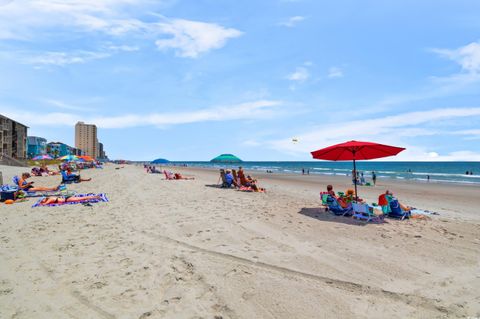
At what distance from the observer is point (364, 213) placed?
8.01 metres

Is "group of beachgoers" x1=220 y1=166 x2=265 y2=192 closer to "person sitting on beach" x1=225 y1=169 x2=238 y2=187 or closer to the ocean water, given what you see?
"person sitting on beach" x1=225 y1=169 x2=238 y2=187

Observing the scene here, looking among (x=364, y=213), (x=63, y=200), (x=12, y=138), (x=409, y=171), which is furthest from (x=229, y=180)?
(x=12, y=138)

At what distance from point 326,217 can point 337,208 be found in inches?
20.8

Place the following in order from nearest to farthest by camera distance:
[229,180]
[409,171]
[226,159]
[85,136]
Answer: [229,180]
[226,159]
[409,171]
[85,136]

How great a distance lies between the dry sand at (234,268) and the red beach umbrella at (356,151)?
2083 millimetres

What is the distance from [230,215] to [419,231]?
4.79m

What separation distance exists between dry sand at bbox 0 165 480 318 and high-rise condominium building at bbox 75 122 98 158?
167 meters

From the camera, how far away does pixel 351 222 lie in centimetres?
757

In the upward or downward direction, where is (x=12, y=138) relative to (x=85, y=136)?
downward

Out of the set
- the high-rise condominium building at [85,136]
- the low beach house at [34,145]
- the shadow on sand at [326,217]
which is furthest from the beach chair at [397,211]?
the high-rise condominium building at [85,136]

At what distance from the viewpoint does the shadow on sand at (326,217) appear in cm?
758

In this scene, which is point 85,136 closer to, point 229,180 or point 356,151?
point 229,180

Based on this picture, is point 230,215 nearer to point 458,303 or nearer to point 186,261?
point 186,261

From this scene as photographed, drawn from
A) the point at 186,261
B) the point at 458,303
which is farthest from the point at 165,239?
the point at 458,303
